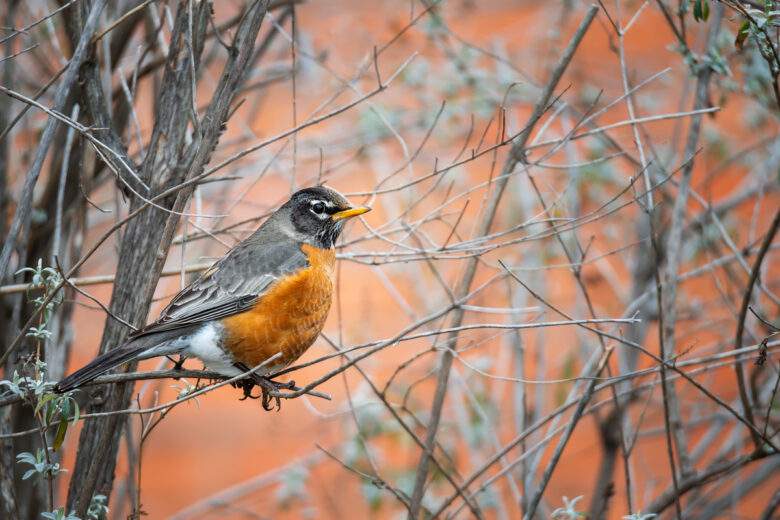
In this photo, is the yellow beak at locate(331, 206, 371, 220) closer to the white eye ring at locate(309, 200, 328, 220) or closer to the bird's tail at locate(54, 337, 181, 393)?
the white eye ring at locate(309, 200, 328, 220)

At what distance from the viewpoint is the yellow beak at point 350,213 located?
2999mm

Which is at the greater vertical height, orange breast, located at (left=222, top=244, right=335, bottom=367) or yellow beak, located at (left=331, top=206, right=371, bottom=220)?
yellow beak, located at (left=331, top=206, right=371, bottom=220)

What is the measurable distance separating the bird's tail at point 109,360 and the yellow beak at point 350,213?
0.80 meters

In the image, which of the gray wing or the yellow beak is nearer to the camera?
the gray wing

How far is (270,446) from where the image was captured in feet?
19.0

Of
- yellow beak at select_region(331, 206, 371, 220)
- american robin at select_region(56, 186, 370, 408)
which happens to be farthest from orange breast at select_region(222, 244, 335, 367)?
yellow beak at select_region(331, 206, 371, 220)

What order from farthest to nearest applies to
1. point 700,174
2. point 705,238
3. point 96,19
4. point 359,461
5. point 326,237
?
point 700,174, point 359,461, point 705,238, point 326,237, point 96,19

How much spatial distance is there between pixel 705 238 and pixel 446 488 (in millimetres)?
2068

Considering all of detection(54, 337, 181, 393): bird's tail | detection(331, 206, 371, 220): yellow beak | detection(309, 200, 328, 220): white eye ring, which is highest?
detection(309, 200, 328, 220): white eye ring

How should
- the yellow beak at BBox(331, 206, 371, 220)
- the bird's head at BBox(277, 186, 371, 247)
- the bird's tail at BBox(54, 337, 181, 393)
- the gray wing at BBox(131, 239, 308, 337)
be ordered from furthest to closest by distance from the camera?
the bird's head at BBox(277, 186, 371, 247) < the yellow beak at BBox(331, 206, 371, 220) < the gray wing at BBox(131, 239, 308, 337) < the bird's tail at BBox(54, 337, 181, 393)

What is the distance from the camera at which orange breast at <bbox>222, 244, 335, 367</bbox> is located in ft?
9.26

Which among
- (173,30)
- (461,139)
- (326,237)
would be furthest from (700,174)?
(173,30)

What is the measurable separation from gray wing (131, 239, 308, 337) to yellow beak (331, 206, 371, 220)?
19 cm

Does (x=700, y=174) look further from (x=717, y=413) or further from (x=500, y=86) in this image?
(x=717, y=413)
